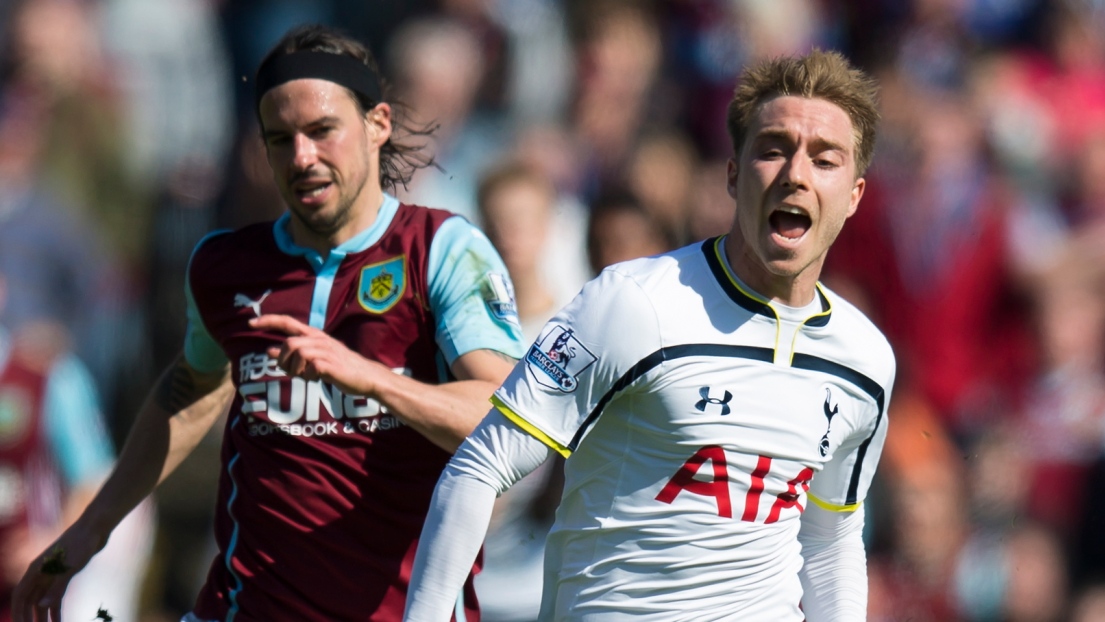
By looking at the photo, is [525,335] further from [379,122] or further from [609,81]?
[609,81]

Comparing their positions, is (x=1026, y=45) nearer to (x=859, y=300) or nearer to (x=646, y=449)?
(x=859, y=300)

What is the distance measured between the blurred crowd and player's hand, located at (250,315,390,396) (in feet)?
9.31

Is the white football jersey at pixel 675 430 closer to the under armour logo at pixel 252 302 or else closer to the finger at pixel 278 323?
the finger at pixel 278 323

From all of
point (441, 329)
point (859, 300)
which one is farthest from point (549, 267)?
point (441, 329)

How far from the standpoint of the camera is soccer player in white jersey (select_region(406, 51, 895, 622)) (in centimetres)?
318

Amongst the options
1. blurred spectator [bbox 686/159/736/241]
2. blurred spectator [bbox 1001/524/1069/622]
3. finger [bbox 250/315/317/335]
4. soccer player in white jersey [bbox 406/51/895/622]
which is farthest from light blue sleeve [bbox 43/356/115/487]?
blurred spectator [bbox 1001/524/1069/622]

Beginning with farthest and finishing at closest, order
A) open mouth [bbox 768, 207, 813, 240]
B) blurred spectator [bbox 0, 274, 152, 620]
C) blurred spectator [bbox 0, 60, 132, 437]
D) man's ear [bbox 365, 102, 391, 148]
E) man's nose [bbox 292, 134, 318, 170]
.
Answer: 1. blurred spectator [bbox 0, 60, 132, 437]
2. blurred spectator [bbox 0, 274, 152, 620]
3. man's ear [bbox 365, 102, 391, 148]
4. man's nose [bbox 292, 134, 318, 170]
5. open mouth [bbox 768, 207, 813, 240]

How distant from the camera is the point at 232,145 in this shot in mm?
7781

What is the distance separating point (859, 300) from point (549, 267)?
1.71 metres

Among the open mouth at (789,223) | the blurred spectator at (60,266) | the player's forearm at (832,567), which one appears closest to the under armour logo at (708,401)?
the open mouth at (789,223)

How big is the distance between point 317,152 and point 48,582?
1.48 metres

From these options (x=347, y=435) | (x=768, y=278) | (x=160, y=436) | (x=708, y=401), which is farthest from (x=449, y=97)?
(x=708, y=401)

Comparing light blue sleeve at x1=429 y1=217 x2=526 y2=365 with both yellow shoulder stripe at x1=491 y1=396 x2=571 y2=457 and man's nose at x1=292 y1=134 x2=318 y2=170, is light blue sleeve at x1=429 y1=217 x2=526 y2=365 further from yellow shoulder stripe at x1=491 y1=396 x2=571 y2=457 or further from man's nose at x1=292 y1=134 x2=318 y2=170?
yellow shoulder stripe at x1=491 y1=396 x2=571 y2=457

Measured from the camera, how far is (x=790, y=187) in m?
3.34
